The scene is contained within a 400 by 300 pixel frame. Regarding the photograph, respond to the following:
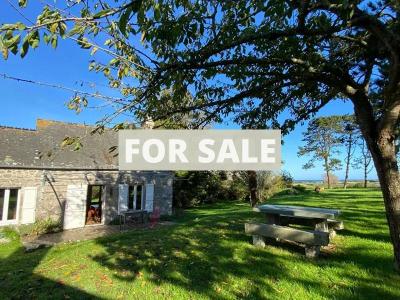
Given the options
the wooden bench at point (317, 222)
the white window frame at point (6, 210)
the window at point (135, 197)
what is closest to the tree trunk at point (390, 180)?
the wooden bench at point (317, 222)

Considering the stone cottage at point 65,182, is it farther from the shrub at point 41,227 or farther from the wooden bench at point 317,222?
the wooden bench at point 317,222

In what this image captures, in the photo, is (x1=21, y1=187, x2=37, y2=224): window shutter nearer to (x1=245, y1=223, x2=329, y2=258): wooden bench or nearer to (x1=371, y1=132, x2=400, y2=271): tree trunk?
(x1=245, y1=223, x2=329, y2=258): wooden bench

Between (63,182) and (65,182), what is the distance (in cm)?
10

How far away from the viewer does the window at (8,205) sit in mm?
14477

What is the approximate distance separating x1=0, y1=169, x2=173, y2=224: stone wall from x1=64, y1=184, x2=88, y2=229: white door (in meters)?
0.26

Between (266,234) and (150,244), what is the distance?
294 centimetres

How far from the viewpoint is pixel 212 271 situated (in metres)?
5.73

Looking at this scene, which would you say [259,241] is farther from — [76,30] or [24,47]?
[24,47]

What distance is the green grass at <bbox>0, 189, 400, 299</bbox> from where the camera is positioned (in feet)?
16.0

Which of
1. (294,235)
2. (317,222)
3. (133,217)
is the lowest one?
(133,217)

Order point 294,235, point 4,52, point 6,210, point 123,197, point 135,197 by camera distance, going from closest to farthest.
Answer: point 4,52, point 294,235, point 6,210, point 123,197, point 135,197

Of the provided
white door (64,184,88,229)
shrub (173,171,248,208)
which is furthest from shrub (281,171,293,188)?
white door (64,184,88,229)

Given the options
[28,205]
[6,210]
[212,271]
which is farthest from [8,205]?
[212,271]

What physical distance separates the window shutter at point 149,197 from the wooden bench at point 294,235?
1381cm
